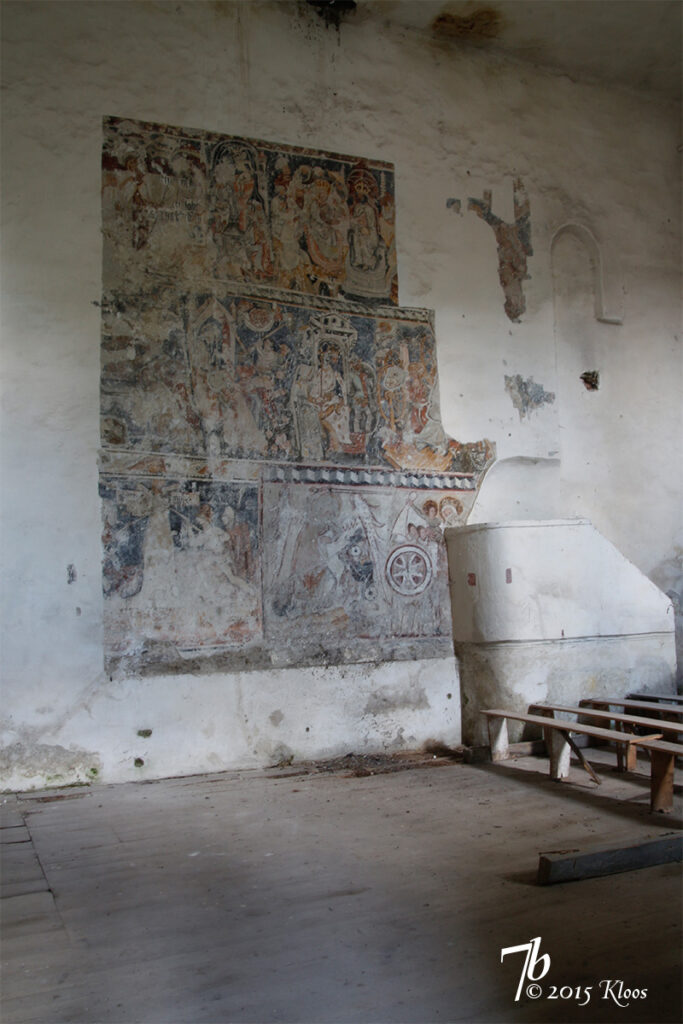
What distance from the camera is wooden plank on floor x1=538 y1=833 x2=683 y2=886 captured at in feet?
10.5

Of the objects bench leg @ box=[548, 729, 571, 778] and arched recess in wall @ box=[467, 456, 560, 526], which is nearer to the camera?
bench leg @ box=[548, 729, 571, 778]

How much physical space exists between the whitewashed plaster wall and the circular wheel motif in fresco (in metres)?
0.63

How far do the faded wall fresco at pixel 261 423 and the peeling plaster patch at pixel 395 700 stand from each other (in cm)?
30

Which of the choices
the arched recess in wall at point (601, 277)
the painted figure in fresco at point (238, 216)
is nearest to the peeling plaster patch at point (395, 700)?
the painted figure in fresco at point (238, 216)

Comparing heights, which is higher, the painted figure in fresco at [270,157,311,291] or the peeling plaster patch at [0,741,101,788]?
the painted figure in fresco at [270,157,311,291]

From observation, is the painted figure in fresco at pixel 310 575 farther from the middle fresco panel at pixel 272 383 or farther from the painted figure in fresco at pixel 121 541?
the painted figure in fresco at pixel 121 541

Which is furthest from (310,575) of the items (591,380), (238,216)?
(591,380)

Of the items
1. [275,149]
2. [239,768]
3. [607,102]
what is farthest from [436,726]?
[607,102]

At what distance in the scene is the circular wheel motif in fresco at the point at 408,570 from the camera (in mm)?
6473

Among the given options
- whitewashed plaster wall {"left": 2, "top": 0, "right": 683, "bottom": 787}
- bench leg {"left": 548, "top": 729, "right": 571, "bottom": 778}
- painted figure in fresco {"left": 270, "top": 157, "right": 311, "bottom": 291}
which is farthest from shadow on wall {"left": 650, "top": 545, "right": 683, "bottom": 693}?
painted figure in fresco {"left": 270, "top": 157, "right": 311, "bottom": 291}

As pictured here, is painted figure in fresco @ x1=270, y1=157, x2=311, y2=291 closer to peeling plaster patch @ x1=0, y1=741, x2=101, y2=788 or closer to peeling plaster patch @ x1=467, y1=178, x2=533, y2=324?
peeling plaster patch @ x1=467, y1=178, x2=533, y2=324

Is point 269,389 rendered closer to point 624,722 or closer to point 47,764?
point 47,764

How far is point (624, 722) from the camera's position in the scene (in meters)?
5.35

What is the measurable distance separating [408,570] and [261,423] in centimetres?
166
